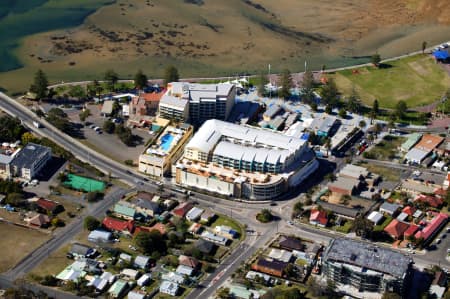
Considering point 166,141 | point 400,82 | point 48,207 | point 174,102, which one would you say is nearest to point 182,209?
point 166,141

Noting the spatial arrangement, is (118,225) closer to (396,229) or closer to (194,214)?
(194,214)

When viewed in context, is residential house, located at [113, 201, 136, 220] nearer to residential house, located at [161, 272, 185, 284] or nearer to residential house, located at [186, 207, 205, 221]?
residential house, located at [186, 207, 205, 221]

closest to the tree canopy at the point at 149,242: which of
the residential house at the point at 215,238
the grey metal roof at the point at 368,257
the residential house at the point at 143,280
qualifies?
the residential house at the point at 143,280

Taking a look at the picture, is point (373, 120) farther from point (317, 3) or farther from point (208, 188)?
point (317, 3)

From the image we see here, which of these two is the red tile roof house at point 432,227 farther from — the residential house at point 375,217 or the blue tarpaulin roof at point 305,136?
the blue tarpaulin roof at point 305,136

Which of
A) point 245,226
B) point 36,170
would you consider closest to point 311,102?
point 245,226

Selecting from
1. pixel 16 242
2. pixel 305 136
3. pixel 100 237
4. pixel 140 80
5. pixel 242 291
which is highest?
pixel 140 80
